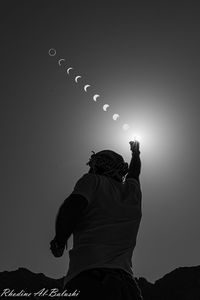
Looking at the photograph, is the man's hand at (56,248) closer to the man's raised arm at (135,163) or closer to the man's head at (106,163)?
the man's head at (106,163)

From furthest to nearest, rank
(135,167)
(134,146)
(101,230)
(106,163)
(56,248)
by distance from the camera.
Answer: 1. (134,146)
2. (135,167)
3. (106,163)
4. (101,230)
5. (56,248)

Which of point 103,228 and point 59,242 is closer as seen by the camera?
point 59,242

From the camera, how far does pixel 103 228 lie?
4.55 meters

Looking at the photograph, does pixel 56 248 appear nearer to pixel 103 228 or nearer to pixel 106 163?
pixel 103 228

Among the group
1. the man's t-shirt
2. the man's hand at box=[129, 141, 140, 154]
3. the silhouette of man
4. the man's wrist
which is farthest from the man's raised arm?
the man's wrist

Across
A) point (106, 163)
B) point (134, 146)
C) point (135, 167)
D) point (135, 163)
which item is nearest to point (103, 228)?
point (106, 163)

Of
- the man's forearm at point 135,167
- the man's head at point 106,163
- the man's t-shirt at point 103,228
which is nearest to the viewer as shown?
the man's t-shirt at point 103,228

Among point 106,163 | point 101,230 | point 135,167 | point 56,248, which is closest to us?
point 56,248

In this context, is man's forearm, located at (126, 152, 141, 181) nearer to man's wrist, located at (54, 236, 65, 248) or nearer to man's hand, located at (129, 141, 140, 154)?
man's hand, located at (129, 141, 140, 154)

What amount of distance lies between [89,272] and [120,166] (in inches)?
59.3

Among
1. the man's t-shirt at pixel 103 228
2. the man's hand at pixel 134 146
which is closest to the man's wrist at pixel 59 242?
the man's t-shirt at pixel 103 228

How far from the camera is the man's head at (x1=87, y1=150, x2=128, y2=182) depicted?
200 inches

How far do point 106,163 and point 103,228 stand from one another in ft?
2.89

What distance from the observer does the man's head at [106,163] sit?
16.7ft
